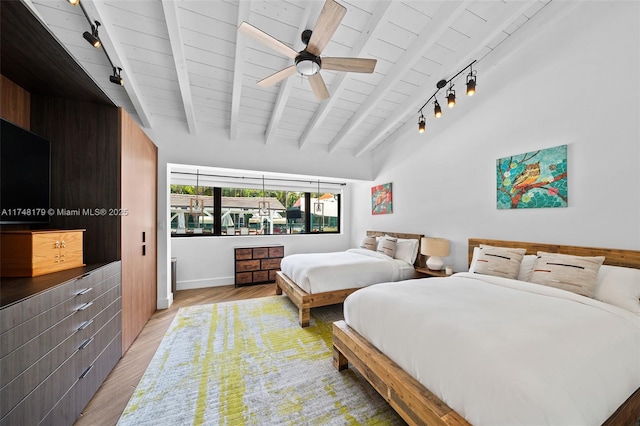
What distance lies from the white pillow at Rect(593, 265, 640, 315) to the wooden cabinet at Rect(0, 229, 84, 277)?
13.6ft

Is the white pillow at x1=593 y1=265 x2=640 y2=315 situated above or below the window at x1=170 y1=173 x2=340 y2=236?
below

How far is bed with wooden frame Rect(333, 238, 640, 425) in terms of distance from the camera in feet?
3.97

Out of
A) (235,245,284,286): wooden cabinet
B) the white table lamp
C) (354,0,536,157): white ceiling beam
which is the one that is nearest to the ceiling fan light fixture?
(354,0,536,157): white ceiling beam

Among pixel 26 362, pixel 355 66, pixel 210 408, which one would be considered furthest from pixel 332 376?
pixel 355 66

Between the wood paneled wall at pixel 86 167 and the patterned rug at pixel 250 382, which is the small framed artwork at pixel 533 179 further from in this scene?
the wood paneled wall at pixel 86 167

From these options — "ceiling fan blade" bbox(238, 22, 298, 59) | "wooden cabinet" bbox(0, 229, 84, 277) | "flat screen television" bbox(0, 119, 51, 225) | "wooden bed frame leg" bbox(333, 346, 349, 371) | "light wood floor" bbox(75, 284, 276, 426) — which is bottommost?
"light wood floor" bbox(75, 284, 276, 426)

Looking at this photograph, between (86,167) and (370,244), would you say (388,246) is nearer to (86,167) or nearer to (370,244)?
(370,244)

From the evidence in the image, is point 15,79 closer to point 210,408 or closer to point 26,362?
point 26,362

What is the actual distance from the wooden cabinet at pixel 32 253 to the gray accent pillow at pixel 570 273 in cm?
392

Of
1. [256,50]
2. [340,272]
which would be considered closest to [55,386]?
[340,272]

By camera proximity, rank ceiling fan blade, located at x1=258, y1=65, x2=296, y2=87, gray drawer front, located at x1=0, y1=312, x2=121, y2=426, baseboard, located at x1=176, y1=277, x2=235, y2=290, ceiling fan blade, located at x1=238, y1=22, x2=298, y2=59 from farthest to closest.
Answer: baseboard, located at x1=176, y1=277, x2=235, y2=290, ceiling fan blade, located at x1=258, y1=65, x2=296, y2=87, ceiling fan blade, located at x1=238, y1=22, x2=298, y2=59, gray drawer front, located at x1=0, y1=312, x2=121, y2=426

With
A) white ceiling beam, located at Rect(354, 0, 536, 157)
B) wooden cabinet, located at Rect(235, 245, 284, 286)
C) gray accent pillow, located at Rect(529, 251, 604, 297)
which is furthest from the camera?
wooden cabinet, located at Rect(235, 245, 284, 286)

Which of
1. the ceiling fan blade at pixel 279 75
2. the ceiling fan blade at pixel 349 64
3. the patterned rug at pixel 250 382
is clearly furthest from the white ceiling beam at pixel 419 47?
the patterned rug at pixel 250 382

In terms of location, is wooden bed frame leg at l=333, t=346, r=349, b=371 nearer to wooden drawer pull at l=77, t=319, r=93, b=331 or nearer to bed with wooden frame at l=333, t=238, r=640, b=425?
bed with wooden frame at l=333, t=238, r=640, b=425
